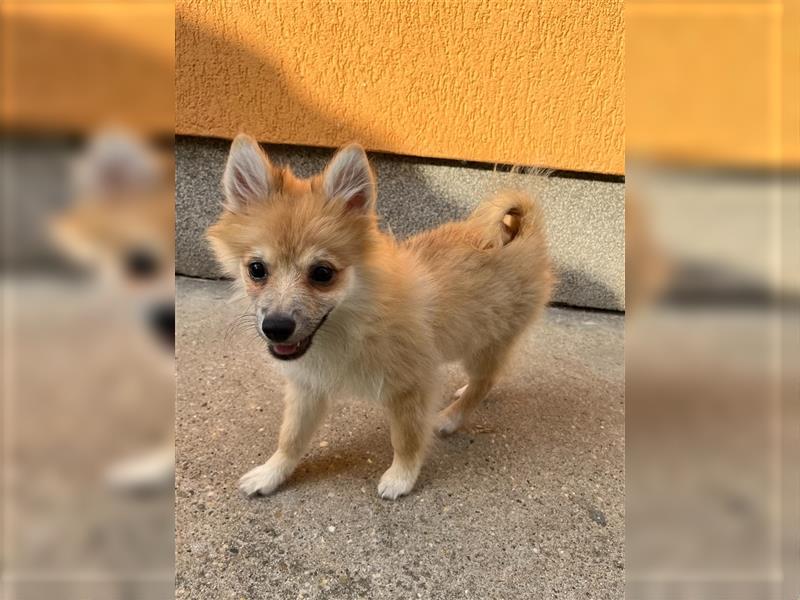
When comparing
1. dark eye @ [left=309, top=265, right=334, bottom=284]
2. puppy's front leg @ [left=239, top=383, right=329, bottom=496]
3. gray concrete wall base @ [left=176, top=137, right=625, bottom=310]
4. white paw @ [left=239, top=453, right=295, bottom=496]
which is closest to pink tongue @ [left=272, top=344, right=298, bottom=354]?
dark eye @ [left=309, top=265, right=334, bottom=284]

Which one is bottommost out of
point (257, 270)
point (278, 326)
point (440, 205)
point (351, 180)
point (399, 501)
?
point (399, 501)

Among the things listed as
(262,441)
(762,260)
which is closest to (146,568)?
(762,260)

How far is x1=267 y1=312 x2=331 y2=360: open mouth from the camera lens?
71.2 inches

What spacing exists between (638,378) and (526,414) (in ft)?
6.02

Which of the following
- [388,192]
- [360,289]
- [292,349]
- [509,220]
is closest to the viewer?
[292,349]

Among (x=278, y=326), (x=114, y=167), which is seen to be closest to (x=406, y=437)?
(x=278, y=326)

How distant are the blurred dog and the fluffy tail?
1.84 meters

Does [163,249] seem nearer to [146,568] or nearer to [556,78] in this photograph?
[146,568]

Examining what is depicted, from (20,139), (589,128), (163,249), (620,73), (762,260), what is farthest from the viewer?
(589,128)

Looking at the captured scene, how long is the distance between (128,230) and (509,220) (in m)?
A: 2.11

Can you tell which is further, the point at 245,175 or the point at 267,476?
the point at 267,476

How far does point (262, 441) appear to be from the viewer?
95.6 inches

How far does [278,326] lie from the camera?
170 cm

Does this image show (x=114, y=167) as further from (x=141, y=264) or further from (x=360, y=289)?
(x=360, y=289)
